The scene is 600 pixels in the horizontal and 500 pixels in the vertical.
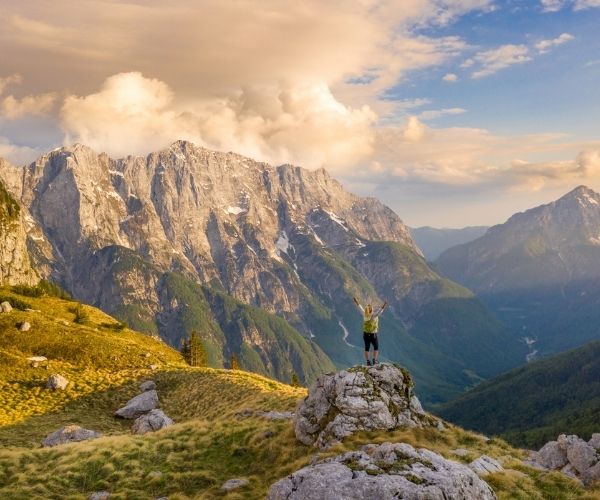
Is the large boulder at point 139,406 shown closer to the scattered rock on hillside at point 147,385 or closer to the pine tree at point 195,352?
the scattered rock on hillside at point 147,385

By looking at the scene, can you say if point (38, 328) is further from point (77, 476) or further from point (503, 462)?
point (503, 462)

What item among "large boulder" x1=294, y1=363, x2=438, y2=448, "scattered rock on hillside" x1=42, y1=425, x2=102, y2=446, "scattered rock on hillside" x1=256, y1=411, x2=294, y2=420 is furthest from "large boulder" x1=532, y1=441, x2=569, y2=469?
"scattered rock on hillside" x1=42, y1=425, x2=102, y2=446

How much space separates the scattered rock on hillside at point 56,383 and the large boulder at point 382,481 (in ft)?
190

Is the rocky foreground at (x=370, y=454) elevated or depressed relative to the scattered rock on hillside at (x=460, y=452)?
elevated

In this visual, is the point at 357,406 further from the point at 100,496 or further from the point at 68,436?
the point at 68,436

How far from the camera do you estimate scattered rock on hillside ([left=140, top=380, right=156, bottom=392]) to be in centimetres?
6788

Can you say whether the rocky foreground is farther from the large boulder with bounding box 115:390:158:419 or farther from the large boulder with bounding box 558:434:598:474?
the large boulder with bounding box 115:390:158:419

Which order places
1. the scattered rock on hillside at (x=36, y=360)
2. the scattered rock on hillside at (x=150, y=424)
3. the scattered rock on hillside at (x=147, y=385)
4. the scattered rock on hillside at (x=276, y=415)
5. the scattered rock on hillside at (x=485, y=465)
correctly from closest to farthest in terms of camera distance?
the scattered rock on hillside at (x=485, y=465) < the scattered rock on hillside at (x=276, y=415) < the scattered rock on hillside at (x=150, y=424) < the scattered rock on hillside at (x=147, y=385) < the scattered rock on hillside at (x=36, y=360)

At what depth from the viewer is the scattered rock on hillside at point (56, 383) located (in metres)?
64.7

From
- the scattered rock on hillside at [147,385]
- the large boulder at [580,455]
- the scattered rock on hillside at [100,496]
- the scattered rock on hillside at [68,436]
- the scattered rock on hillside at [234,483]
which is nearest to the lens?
the scattered rock on hillside at [100,496]

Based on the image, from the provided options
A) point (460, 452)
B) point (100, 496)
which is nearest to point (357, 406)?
point (460, 452)

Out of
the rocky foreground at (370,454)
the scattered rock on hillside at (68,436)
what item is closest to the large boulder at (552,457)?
the rocky foreground at (370,454)

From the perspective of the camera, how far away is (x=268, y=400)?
5175cm

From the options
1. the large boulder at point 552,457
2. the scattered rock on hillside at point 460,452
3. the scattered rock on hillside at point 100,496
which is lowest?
the large boulder at point 552,457
